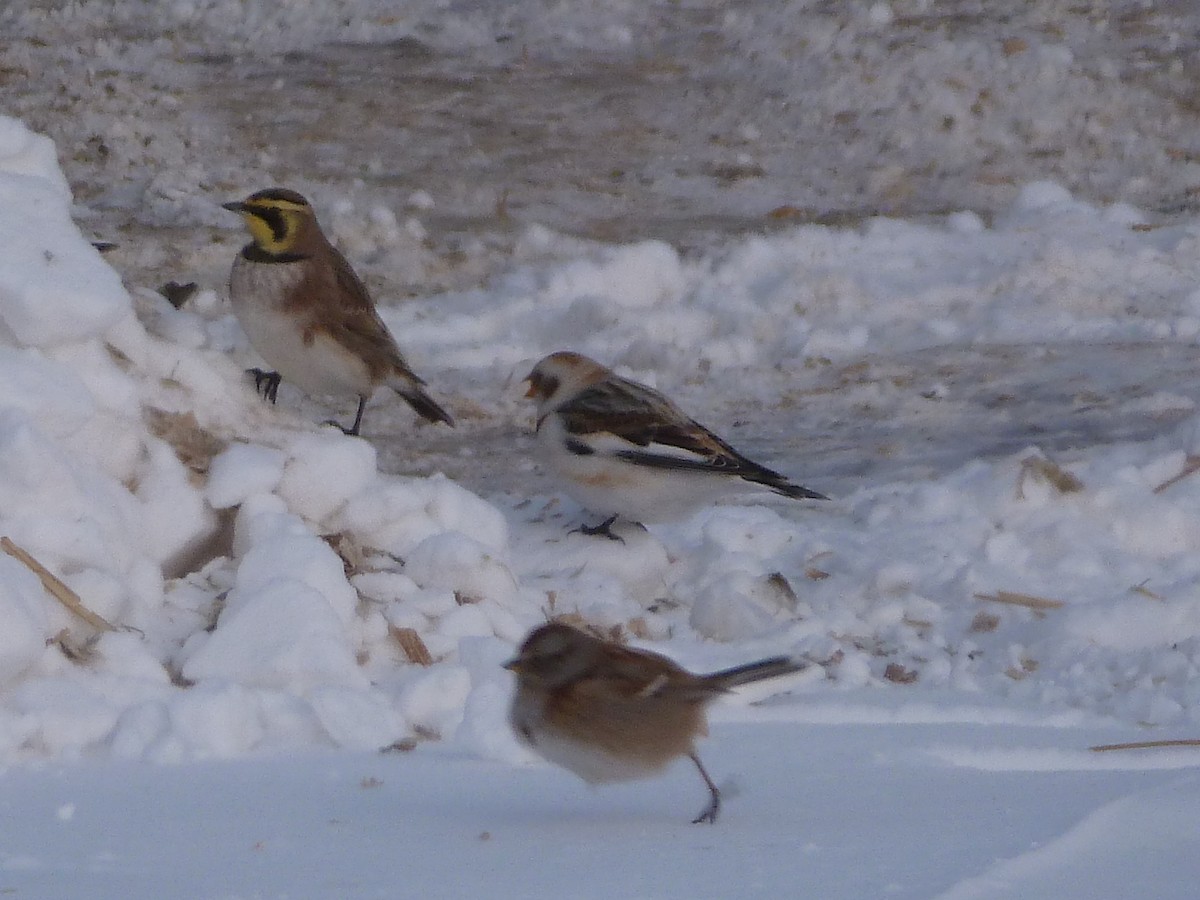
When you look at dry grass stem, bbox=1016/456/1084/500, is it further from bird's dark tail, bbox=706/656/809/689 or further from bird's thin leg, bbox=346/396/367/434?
bird's dark tail, bbox=706/656/809/689

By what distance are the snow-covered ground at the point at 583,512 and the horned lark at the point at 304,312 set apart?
41 centimetres

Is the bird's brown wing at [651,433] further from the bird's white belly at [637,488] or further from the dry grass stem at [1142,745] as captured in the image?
the dry grass stem at [1142,745]

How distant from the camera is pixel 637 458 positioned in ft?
21.6

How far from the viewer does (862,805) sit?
3828 millimetres

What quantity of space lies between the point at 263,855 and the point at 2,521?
5.53ft

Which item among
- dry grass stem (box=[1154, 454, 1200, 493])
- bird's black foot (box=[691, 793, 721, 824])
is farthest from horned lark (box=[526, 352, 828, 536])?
bird's black foot (box=[691, 793, 721, 824])

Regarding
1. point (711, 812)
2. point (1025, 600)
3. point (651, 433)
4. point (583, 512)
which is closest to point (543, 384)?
point (583, 512)

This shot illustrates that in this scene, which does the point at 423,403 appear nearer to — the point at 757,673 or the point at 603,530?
the point at 603,530

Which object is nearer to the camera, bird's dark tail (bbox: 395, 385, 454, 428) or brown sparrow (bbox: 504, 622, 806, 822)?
brown sparrow (bbox: 504, 622, 806, 822)

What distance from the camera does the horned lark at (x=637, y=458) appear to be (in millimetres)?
6477

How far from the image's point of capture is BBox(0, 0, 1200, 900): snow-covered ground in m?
3.68

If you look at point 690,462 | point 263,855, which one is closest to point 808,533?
point 690,462

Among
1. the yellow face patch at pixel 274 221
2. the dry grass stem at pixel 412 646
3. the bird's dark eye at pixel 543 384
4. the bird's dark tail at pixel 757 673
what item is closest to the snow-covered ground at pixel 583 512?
the dry grass stem at pixel 412 646

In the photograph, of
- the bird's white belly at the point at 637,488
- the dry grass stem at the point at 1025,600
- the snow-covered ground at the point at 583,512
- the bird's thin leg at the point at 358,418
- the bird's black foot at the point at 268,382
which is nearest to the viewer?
the snow-covered ground at the point at 583,512
